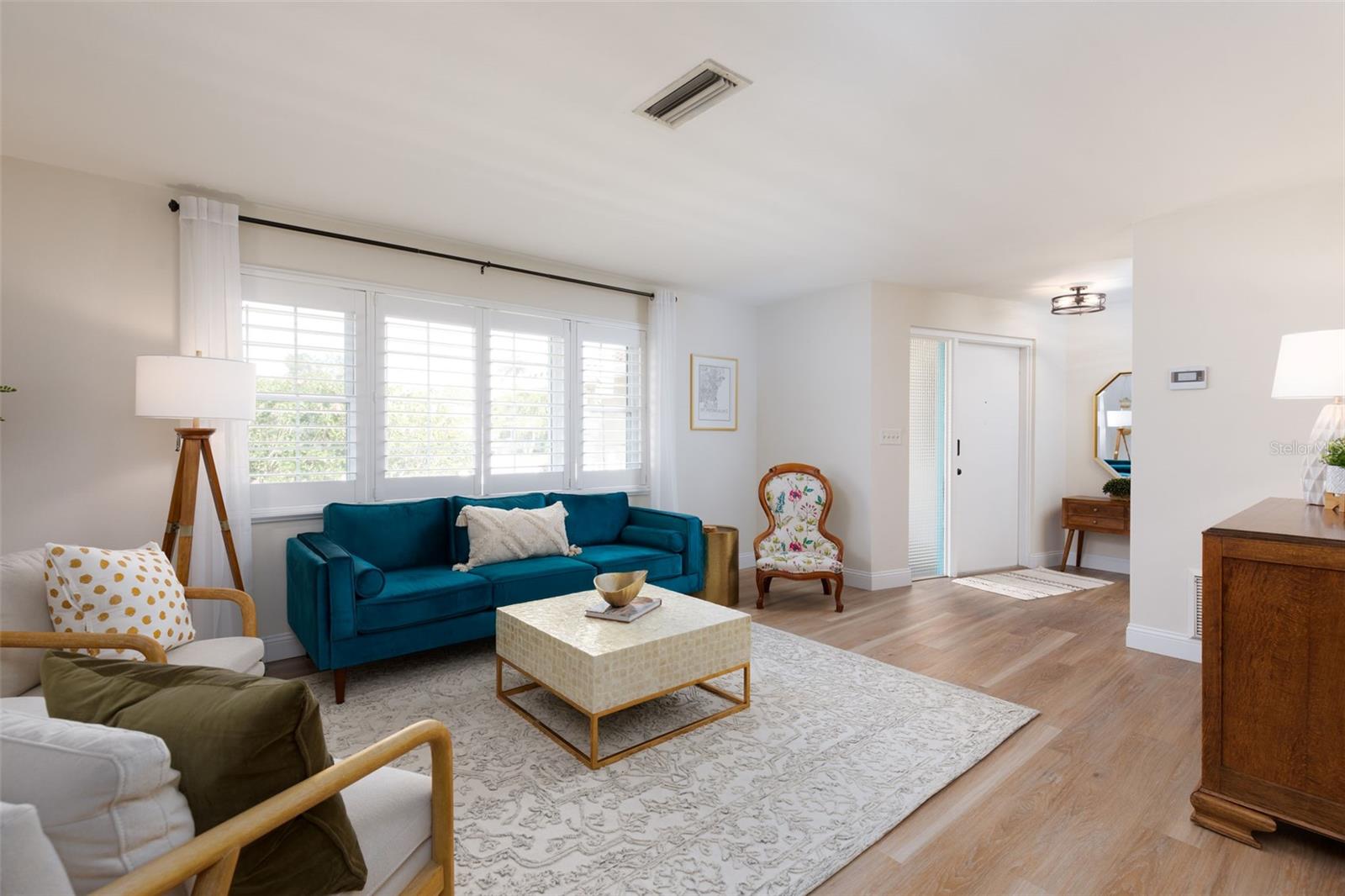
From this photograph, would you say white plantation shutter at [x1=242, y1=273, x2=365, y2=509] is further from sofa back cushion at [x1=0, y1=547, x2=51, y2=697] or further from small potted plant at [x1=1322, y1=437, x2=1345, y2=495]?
small potted plant at [x1=1322, y1=437, x2=1345, y2=495]

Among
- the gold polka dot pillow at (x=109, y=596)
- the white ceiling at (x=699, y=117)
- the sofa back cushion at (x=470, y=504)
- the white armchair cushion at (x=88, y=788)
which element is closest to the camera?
the white armchair cushion at (x=88, y=788)

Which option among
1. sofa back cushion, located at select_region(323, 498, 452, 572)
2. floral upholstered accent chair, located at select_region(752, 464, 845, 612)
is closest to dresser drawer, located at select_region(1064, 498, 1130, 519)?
floral upholstered accent chair, located at select_region(752, 464, 845, 612)

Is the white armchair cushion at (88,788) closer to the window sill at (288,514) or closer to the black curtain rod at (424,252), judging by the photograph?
the window sill at (288,514)

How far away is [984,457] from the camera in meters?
5.64

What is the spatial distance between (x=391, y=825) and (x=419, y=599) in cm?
194

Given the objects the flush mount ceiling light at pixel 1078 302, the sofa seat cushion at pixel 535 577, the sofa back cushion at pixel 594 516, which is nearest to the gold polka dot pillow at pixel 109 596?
the sofa seat cushion at pixel 535 577

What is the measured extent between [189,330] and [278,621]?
1624 millimetres

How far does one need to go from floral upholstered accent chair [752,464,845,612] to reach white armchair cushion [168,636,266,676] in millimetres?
3133

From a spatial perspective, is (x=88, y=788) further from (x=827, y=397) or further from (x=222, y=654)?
(x=827, y=397)

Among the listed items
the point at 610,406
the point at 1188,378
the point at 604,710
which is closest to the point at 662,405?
the point at 610,406

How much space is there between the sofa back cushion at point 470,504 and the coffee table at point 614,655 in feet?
3.13

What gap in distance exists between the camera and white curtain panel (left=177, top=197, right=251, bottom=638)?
313 cm

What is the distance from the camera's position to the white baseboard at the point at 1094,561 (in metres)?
5.72

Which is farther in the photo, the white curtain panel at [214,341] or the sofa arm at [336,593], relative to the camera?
the white curtain panel at [214,341]
